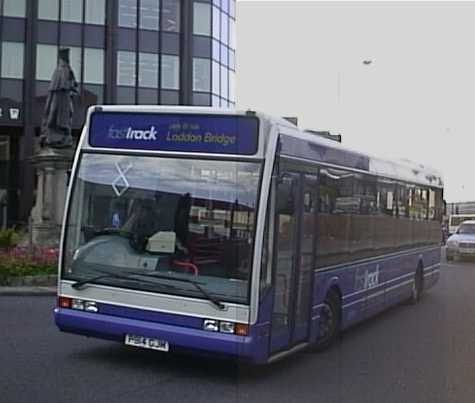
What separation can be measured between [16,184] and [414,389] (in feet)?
126

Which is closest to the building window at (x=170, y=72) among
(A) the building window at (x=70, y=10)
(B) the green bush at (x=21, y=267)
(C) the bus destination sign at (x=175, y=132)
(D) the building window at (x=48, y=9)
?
(A) the building window at (x=70, y=10)

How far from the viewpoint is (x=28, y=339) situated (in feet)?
28.5

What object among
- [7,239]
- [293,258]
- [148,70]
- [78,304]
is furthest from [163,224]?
[148,70]

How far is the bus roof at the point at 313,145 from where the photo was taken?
7117mm

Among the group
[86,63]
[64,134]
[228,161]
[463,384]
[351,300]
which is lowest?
[463,384]

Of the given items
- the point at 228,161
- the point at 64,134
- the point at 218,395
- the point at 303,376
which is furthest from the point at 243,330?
the point at 64,134

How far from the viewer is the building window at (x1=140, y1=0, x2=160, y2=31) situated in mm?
43219

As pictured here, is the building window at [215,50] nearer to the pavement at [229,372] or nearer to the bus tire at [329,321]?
the pavement at [229,372]

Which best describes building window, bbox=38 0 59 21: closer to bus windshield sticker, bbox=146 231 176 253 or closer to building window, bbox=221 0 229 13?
building window, bbox=221 0 229 13

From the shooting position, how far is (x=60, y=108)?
19.4m

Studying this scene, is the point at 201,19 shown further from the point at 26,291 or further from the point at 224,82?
the point at 26,291

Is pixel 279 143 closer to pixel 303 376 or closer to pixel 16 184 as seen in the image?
pixel 303 376

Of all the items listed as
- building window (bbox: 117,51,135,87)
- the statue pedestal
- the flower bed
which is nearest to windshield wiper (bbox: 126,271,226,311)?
the flower bed

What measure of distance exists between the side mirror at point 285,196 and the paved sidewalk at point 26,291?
710cm
